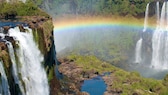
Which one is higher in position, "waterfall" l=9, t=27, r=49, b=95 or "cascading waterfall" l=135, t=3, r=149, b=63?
"waterfall" l=9, t=27, r=49, b=95

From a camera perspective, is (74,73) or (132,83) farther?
(74,73)

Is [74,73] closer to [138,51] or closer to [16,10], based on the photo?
[16,10]

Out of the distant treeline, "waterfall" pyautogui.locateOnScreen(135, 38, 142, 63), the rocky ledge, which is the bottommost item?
"waterfall" pyautogui.locateOnScreen(135, 38, 142, 63)

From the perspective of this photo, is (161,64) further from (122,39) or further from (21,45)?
(21,45)

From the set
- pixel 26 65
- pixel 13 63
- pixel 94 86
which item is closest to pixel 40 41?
pixel 26 65

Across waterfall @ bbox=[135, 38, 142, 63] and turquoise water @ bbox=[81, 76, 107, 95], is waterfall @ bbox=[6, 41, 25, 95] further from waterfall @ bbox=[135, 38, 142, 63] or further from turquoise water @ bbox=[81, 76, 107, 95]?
waterfall @ bbox=[135, 38, 142, 63]

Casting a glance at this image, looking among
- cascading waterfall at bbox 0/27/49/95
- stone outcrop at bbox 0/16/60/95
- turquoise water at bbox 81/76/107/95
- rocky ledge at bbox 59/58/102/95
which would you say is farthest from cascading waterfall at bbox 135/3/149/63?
cascading waterfall at bbox 0/27/49/95

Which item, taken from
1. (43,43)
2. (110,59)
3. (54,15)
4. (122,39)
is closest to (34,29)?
(43,43)
